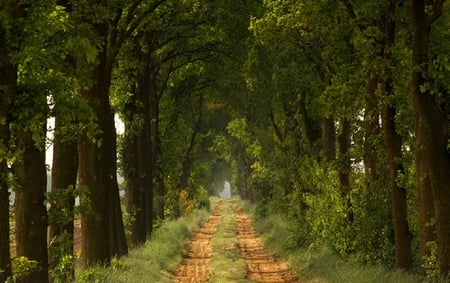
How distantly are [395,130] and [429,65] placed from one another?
13.9 feet

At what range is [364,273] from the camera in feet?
53.0

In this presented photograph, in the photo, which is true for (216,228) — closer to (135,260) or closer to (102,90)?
(135,260)

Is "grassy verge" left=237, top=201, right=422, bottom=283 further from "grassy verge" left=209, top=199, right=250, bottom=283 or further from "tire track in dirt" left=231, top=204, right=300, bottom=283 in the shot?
"grassy verge" left=209, top=199, right=250, bottom=283

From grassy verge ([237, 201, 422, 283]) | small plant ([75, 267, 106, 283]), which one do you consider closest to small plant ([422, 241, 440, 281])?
grassy verge ([237, 201, 422, 283])

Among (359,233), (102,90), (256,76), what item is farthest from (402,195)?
(256,76)

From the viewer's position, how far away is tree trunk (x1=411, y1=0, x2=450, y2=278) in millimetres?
12211

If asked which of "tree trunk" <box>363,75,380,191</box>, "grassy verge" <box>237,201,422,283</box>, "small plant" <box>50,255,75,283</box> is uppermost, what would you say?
"tree trunk" <box>363,75,380,191</box>

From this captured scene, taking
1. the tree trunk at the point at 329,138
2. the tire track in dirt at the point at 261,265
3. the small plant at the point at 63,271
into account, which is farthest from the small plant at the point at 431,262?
the tree trunk at the point at 329,138

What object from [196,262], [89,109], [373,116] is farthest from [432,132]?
[196,262]

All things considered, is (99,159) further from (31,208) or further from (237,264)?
(237,264)

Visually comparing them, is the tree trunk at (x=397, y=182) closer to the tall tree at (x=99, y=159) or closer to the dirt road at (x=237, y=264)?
the dirt road at (x=237, y=264)

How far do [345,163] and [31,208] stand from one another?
1157cm

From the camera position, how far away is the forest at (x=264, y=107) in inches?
400

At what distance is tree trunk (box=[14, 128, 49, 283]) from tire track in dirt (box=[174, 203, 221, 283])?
7.76 meters
